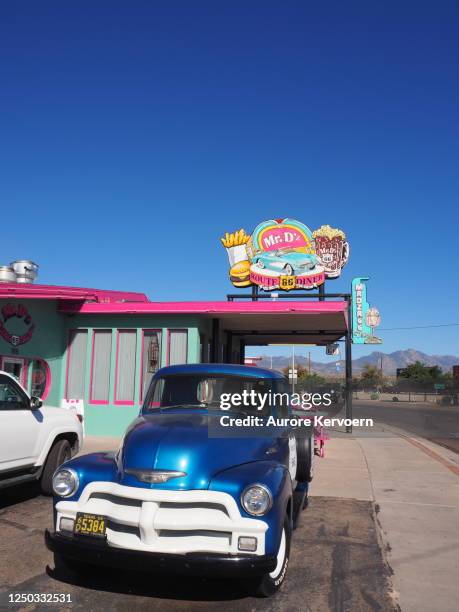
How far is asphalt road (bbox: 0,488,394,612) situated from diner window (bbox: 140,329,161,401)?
8.35 meters

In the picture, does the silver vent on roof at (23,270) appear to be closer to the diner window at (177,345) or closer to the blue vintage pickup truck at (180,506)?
the diner window at (177,345)

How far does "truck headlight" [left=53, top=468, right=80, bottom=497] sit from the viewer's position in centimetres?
423

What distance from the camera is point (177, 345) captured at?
14414mm

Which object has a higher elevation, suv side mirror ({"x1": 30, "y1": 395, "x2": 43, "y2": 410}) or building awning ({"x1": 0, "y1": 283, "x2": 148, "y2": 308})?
building awning ({"x1": 0, "y1": 283, "x2": 148, "y2": 308})

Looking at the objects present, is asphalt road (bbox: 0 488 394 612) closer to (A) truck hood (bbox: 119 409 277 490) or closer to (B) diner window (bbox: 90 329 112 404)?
(A) truck hood (bbox: 119 409 277 490)

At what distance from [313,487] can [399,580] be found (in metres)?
4.11

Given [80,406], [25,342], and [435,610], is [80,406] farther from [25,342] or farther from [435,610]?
[435,610]

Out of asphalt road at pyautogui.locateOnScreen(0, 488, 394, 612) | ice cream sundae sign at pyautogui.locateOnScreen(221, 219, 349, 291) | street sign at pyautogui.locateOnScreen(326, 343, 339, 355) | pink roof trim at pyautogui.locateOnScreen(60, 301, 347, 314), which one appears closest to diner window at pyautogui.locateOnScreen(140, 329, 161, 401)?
pink roof trim at pyautogui.locateOnScreen(60, 301, 347, 314)

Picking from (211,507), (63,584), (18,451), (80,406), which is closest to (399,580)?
(211,507)

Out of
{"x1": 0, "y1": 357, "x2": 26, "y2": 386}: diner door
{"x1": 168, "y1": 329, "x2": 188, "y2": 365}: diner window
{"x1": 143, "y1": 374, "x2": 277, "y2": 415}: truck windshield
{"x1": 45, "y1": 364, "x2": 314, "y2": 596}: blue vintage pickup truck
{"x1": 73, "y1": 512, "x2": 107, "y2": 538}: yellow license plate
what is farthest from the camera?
{"x1": 168, "y1": 329, "x2": 188, "y2": 365}: diner window

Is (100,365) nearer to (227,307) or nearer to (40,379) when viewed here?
(40,379)

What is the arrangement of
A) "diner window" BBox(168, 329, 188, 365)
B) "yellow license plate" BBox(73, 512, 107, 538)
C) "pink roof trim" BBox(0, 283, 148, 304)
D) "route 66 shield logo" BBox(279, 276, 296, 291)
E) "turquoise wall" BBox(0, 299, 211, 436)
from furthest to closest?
"route 66 shield logo" BBox(279, 276, 296, 291) < "diner window" BBox(168, 329, 188, 365) < "turquoise wall" BBox(0, 299, 211, 436) < "pink roof trim" BBox(0, 283, 148, 304) < "yellow license plate" BBox(73, 512, 107, 538)

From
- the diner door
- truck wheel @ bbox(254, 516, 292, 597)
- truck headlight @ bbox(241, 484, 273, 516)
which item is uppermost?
the diner door

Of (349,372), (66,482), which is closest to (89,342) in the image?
(349,372)
